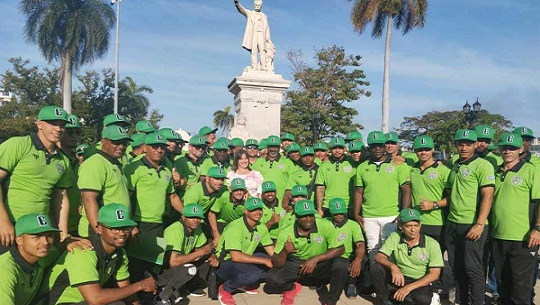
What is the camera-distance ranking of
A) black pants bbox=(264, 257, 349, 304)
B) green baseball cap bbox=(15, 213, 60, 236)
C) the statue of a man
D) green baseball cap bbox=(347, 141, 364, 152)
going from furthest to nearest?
the statue of a man < green baseball cap bbox=(347, 141, 364, 152) < black pants bbox=(264, 257, 349, 304) < green baseball cap bbox=(15, 213, 60, 236)

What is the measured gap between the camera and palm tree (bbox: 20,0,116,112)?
2478cm

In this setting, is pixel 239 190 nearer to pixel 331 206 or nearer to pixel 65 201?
Answer: pixel 331 206

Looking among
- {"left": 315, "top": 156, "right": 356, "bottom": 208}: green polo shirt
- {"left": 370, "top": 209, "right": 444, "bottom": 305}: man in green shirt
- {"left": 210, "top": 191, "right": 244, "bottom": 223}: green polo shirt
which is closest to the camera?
{"left": 370, "top": 209, "right": 444, "bottom": 305}: man in green shirt

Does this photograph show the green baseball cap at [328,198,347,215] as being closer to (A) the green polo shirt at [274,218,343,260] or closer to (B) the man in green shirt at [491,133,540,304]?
(A) the green polo shirt at [274,218,343,260]

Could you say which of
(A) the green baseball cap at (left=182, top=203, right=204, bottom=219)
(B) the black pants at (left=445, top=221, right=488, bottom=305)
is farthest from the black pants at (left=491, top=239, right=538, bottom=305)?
(A) the green baseball cap at (left=182, top=203, right=204, bottom=219)

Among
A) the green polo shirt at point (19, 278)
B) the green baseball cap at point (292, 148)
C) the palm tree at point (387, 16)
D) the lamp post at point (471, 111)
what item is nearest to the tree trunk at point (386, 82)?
the palm tree at point (387, 16)

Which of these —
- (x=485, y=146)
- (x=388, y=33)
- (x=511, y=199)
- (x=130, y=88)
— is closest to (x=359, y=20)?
(x=388, y=33)

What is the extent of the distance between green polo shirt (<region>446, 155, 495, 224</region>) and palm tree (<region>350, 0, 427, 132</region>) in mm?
16670

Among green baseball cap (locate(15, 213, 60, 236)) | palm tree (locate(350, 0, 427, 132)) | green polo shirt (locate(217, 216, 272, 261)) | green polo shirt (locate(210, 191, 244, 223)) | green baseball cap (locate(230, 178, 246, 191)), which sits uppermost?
palm tree (locate(350, 0, 427, 132))

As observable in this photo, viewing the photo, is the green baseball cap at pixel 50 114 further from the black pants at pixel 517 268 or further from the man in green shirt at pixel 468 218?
the black pants at pixel 517 268

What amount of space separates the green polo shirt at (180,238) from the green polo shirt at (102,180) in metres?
0.89

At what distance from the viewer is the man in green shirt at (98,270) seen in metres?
3.19

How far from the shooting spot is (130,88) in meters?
39.5

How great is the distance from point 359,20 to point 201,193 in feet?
58.6
